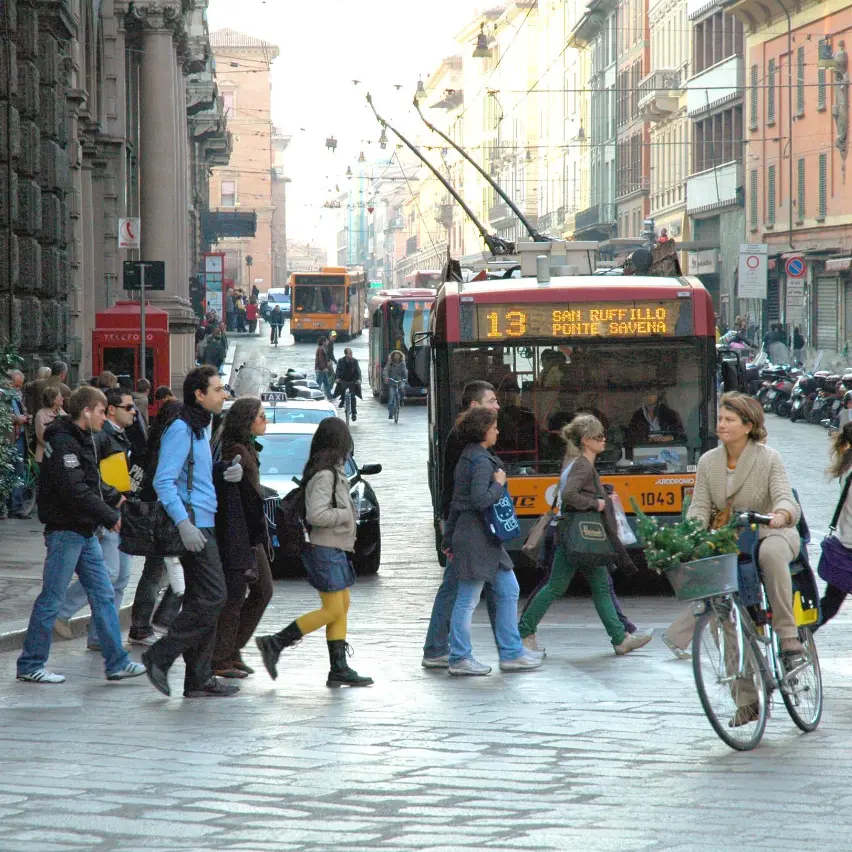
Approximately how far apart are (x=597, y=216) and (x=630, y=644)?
70.0 m

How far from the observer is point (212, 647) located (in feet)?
29.7

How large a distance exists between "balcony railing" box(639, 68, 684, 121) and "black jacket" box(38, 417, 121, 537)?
56001mm

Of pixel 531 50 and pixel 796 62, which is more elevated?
pixel 531 50

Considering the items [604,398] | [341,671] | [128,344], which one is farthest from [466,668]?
[128,344]

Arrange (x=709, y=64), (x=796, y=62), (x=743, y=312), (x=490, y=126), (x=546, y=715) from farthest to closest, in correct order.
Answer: (x=490, y=126) < (x=709, y=64) < (x=743, y=312) < (x=796, y=62) < (x=546, y=715)

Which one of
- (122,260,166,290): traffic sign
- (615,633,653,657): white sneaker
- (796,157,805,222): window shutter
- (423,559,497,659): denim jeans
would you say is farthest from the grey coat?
(796,157,805,222): window shutter

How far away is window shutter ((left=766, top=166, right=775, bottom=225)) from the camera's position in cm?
5369

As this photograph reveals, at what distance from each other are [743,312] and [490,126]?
58.8 meters

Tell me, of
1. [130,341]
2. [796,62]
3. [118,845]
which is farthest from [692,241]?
[118,845]

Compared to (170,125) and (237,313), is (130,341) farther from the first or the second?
(237,313)

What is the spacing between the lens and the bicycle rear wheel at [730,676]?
→ 728cm

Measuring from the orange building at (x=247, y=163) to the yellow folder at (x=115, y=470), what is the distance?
11686cm

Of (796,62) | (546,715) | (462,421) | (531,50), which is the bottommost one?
(546,715)

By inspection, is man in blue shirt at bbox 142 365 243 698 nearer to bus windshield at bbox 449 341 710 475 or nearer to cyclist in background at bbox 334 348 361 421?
bus windshield at bbox 449 341 710 475
